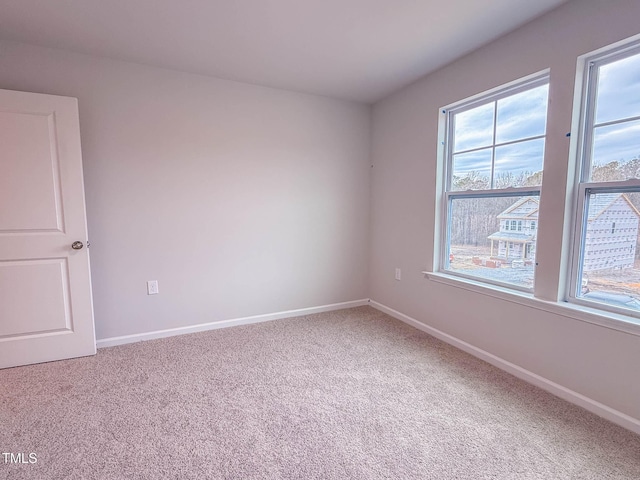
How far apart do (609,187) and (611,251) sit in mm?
362

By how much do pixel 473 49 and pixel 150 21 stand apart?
7.40 feet

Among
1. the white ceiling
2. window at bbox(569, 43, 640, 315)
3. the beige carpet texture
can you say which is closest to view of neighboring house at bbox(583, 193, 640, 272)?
window at bbox(569, 43, 640, 315)

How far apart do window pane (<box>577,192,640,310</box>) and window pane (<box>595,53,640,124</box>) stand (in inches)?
17.4

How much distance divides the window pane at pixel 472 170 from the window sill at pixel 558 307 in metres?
0.78

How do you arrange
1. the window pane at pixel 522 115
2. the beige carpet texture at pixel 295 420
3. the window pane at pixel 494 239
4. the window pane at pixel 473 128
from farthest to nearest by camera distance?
the window pane at pixel 473 128 → the window pane at pixel 494 239 → the window pane at pixel 522 115 → the beige carpet texture at pixel 295 420

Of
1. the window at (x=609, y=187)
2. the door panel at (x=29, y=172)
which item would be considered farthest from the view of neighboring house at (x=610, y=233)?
the door panel at (x=29, y=172)

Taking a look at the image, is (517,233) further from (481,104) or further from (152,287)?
(152,287)

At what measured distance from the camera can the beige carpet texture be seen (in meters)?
1.39

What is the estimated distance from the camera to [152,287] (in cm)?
272

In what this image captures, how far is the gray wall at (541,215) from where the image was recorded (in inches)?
66.4

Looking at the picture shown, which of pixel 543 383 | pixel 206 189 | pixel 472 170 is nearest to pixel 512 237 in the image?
pixel 472 170

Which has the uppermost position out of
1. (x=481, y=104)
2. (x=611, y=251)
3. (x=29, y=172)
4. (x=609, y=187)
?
(x=481, y=104)

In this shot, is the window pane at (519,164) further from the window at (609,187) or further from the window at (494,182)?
the window at (609,187)

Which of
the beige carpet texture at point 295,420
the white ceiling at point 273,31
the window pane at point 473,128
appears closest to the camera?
the beige carpet texture at point 295,420
